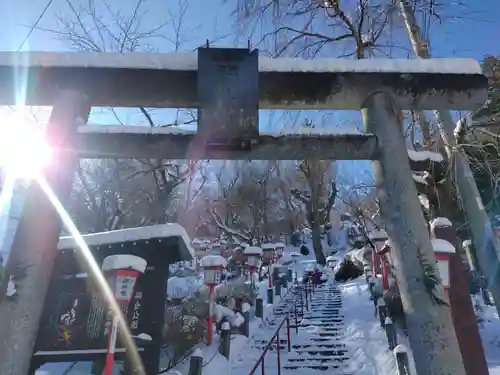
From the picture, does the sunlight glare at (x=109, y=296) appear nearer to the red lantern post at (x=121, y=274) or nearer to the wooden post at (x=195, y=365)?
the red lantern post at (x=121, y=274)

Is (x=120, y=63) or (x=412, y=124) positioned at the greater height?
(x=412, y=124)

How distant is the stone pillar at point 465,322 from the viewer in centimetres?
470

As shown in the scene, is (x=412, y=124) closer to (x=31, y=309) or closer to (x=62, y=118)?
(x=62, y=118)

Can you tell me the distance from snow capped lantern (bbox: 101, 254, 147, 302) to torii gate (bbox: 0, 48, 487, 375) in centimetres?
294

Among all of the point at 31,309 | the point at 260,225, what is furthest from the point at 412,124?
the point at 260,225

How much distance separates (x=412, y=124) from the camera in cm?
897

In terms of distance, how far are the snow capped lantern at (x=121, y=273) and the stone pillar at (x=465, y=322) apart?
181 inches

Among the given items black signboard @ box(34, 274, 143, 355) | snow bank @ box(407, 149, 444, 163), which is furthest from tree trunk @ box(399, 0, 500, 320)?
black signboard @ box(34, 274, 143, 355)

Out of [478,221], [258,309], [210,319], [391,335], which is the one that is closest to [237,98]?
[478,221]

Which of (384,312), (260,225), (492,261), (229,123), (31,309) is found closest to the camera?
(31,309)

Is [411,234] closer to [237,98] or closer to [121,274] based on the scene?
[237,98]

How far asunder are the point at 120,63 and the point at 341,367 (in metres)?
7.78

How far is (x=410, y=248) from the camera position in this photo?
2.89 m

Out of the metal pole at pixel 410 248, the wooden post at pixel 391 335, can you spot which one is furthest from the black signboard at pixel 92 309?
the wooden post at pixel 391 335
